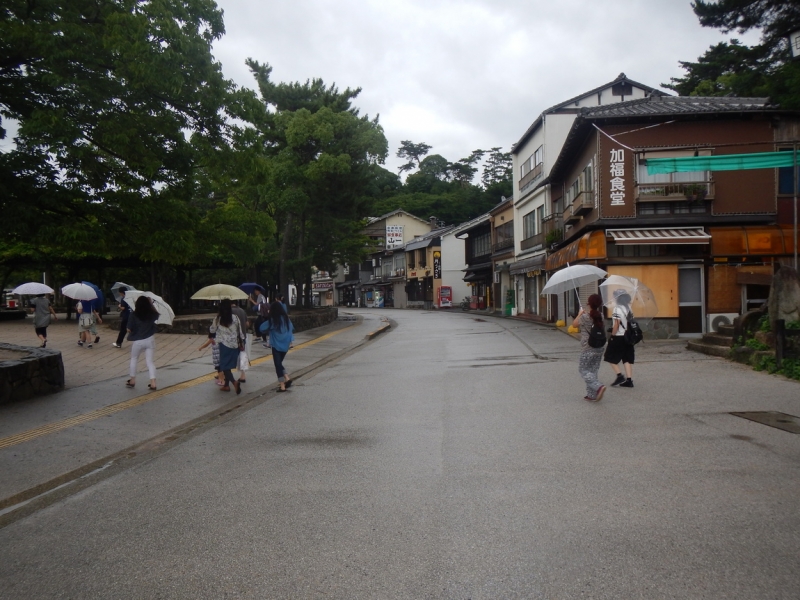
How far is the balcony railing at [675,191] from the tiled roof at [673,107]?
2294mm

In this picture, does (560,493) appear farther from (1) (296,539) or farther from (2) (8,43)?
(2) (8,43)

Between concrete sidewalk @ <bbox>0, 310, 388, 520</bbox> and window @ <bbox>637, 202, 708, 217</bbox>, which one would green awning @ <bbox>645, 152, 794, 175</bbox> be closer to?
window @ <bbox>637, 202, 708, 217</bbox>

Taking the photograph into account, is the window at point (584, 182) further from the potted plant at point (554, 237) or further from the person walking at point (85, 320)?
the person walking at point (85, 320)

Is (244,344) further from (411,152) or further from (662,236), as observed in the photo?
(411,152)

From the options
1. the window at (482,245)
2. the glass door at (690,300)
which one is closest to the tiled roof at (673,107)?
the glass door at (690,300)

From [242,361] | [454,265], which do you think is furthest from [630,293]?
[454,265]

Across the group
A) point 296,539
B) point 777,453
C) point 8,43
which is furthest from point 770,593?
point 8,43

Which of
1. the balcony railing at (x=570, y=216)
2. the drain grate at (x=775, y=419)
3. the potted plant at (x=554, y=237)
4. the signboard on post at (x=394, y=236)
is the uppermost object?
the signboard on post at (x=394, y=236)

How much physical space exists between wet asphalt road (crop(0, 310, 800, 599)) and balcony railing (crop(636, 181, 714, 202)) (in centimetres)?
1309

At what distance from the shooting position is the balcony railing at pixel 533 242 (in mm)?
33812

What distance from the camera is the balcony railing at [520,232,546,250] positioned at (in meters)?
33.8

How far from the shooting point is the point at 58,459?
6.84m

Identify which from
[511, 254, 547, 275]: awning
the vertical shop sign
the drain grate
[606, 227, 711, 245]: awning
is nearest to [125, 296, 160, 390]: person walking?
the drain grate

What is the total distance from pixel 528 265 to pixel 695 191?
1392 cm
